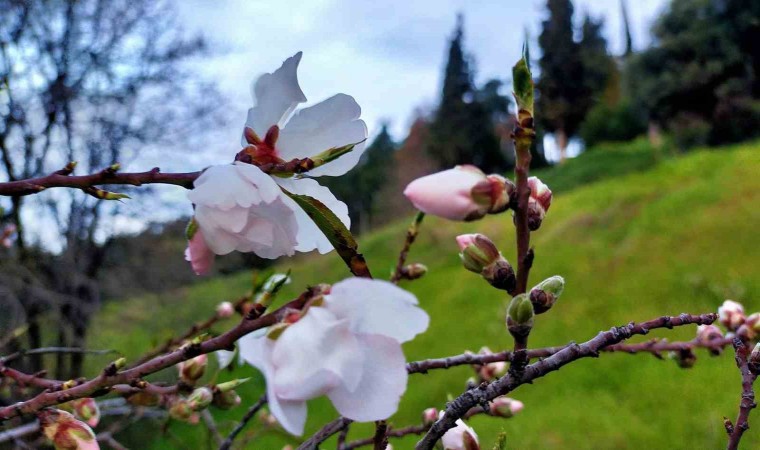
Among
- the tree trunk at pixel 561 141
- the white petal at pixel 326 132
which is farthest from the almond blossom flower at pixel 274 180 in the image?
the tree trunk at pixel 561 141

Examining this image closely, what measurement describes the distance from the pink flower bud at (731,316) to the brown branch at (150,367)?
1.60 ft

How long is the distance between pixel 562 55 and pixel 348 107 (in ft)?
21.7

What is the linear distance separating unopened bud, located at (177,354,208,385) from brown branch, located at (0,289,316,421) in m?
0.19

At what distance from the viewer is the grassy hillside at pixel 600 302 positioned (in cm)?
171

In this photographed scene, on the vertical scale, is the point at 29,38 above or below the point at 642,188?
above

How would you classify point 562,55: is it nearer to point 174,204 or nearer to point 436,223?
point 436,223

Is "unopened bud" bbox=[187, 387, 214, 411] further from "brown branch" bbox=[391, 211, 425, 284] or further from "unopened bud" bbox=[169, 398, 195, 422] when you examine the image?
"brown branch" bbox=[391, 211, 425, 284]

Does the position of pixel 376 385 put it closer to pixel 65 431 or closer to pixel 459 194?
pixel 459 194

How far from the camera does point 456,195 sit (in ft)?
0.73

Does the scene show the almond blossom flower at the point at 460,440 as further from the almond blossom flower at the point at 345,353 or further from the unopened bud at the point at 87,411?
the unopened bud at the point at 87,411

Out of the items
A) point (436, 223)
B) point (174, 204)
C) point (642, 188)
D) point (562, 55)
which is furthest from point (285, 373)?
point (562, 55)

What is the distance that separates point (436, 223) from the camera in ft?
15.8

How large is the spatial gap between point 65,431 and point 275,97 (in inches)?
7.5

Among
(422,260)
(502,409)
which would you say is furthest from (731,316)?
(422,260)
